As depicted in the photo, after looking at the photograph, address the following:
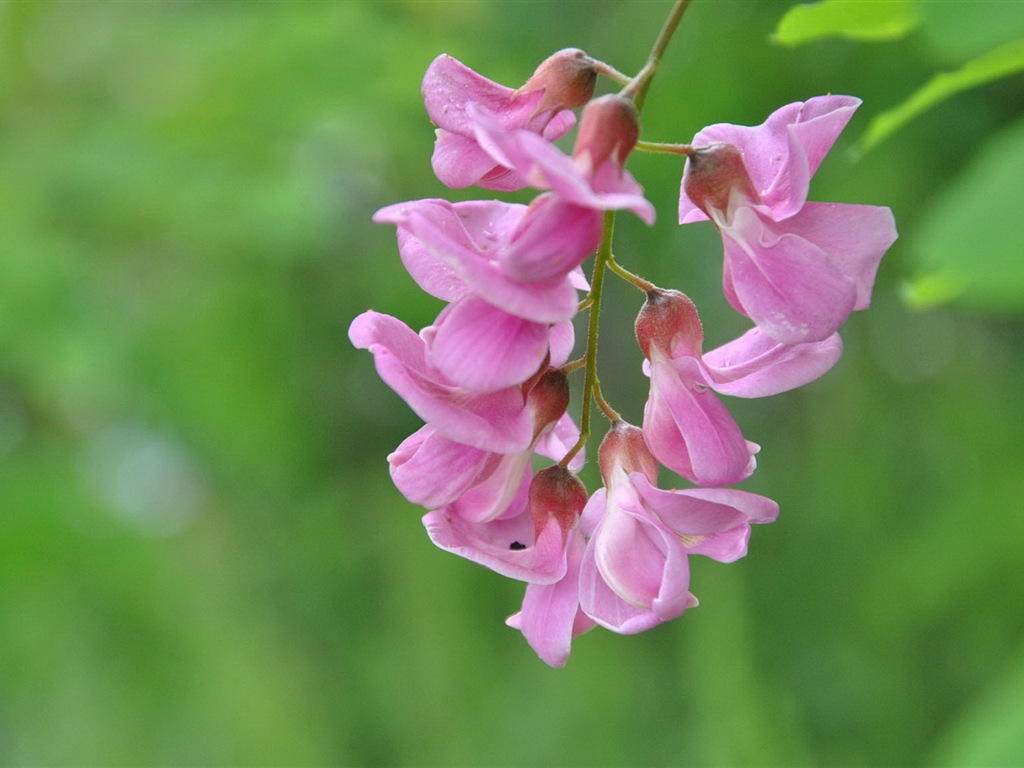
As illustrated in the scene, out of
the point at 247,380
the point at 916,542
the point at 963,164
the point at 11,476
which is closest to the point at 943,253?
the point at 963,164

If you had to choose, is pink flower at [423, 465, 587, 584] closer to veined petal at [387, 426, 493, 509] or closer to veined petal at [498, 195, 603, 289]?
veined petal at [387, 426, 493, 509]

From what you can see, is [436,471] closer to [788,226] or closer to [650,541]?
[650,541]

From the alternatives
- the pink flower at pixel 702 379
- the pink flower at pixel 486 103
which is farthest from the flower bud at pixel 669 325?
the pink flower at pixel 486 103

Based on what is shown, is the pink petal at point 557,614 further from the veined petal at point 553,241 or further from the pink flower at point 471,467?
the veined petal at point 553,241

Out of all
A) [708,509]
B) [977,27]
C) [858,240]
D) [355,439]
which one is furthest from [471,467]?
[355,439]

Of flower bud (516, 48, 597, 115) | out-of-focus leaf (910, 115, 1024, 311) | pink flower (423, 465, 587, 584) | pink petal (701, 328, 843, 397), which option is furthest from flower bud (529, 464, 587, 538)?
out-of-focus leaf (910, 115, 1024, 311)

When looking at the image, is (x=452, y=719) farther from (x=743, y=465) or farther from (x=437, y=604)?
(x=743, y=465)
